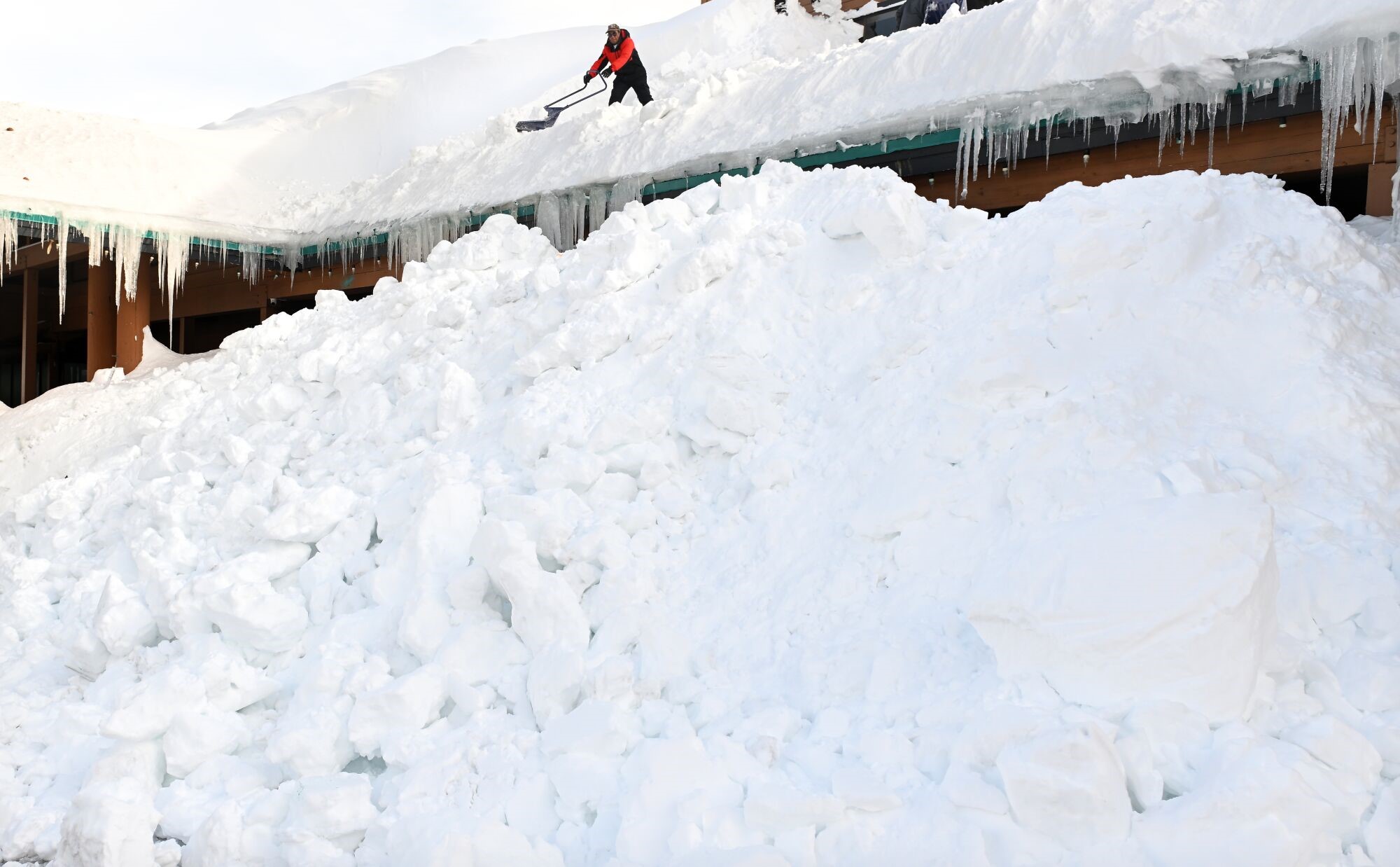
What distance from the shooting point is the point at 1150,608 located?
97.7 inches

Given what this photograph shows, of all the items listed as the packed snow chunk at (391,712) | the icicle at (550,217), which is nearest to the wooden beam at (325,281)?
the icicle at (550,217)

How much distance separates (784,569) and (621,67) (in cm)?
586

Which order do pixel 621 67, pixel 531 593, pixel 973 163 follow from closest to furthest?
pixel 531 593, pixel 973 163, pixel 621 67

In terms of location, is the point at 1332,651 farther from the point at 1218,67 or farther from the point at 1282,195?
the point at 1218,67

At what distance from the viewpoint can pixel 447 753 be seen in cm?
294

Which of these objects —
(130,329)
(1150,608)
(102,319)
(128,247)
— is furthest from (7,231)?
(1150,608)

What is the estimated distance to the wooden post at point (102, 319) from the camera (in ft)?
31.4

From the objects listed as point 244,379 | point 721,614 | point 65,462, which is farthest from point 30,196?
point 721,614

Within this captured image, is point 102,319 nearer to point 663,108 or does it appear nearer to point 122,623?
point 663,108

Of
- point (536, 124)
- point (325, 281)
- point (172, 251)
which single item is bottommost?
point (325, 281)

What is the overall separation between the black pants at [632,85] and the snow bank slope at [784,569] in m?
3.33

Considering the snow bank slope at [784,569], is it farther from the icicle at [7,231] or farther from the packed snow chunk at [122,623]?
the icicle at [7,231]

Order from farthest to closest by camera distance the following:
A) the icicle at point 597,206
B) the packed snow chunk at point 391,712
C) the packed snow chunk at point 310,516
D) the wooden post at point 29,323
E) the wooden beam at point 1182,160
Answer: the wooden post at point 29,323, the icicle at point 597,206, the wooden beam at point 1182,160, the packed snow chunk at point 310,516, the packed snow chunk at point 391,712

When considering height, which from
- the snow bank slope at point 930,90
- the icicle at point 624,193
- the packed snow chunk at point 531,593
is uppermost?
the snow bank slope at point 930,90
